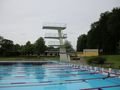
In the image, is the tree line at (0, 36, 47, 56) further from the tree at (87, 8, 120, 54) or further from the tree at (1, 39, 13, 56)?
the tree at (87, 8, 120, 54)

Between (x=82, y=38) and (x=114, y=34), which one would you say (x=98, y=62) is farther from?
(x=82, y=38)

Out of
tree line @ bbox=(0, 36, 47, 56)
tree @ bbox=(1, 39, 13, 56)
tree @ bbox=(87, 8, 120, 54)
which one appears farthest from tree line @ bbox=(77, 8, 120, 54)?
tree @ bbox=(1, 39, 13, 56)

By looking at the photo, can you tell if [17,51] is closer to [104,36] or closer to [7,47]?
[7,47]

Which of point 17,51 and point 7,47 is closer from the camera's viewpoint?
point 7,47

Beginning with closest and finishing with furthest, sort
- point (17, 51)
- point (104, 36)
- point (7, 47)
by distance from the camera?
1. point (104, 36)
2. point (7, 47)
3. point (17, 51)

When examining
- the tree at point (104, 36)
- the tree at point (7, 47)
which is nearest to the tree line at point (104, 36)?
the tree at point (104, 36)

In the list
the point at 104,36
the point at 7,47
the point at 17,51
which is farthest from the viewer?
the point at 17,51

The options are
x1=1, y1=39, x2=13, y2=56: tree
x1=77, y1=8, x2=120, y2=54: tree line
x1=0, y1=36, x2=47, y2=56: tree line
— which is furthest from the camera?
x1=0, y1=36, x2=47, y2=56: tree line

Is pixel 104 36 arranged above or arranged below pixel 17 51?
above

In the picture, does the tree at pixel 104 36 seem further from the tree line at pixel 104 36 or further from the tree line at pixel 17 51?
the tree line at pixel 17 51

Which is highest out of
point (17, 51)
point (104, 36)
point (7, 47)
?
point (104, 36)

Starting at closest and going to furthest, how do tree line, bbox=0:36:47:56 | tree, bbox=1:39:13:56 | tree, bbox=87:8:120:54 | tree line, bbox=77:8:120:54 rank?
tree line, bbox=77:8:120:54
tree, bbox=87:8:120:54
tree, bbox=1:39:13:56
tree line, bbox=0:36:47:56

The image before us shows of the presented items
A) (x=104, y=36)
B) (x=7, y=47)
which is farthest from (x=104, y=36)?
(x=7, y=47)

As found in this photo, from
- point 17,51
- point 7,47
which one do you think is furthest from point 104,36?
point 7,47
